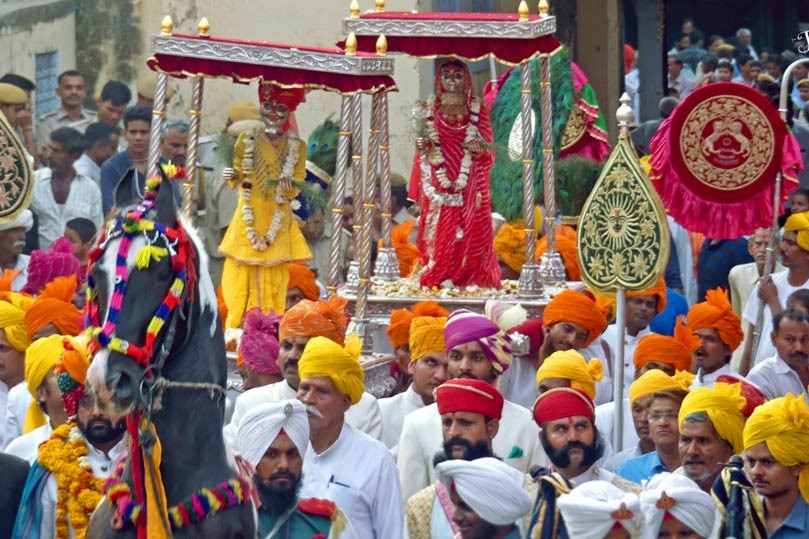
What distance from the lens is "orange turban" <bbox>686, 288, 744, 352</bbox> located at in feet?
38.5

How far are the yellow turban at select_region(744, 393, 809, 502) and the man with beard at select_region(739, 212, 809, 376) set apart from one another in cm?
350

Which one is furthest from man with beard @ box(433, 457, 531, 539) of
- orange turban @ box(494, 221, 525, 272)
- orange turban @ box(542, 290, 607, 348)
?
orange turban @ box(494, 221, 525, 272)

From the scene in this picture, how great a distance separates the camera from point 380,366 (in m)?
12.8

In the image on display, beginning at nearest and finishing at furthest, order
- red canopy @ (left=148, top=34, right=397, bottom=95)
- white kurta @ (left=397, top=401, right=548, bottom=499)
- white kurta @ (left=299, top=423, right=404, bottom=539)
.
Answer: white kurta @ (left=299, top=423, right=404, bottom=539) < white kurta @ (left=397, top=401, right=548, bottom=499) < red canopy @ (left=148, top=34, right=397, bottom=95)

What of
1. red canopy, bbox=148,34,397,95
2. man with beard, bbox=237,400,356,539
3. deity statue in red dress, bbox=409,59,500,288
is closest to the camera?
man with beard, bbox=237,400,356,539

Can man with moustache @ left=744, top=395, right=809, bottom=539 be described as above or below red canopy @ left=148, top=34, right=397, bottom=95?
below

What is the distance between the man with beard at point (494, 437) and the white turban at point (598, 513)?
1801 mm

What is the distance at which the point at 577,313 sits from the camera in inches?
471

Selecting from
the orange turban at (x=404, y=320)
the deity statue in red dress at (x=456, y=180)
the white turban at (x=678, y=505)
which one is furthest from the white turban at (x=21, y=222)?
the white turban at (x=678, y=505)

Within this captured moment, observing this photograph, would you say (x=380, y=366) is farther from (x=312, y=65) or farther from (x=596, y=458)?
(x=596, y=458)

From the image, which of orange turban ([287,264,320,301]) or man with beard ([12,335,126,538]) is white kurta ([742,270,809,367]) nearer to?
orange turban ([287,264,320,301])

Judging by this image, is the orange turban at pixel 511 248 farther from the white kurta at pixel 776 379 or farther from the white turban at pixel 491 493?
the white turban at pixel 491 493

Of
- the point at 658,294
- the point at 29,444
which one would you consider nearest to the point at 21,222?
the point at 658,294

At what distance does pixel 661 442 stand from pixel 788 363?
1.58 metres
